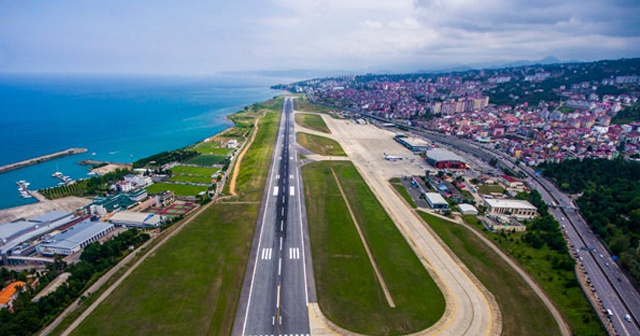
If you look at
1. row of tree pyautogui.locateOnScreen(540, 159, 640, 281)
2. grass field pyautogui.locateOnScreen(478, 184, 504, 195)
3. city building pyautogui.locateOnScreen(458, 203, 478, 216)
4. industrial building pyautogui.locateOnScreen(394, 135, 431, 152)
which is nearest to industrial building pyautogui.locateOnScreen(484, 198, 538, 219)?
city building pyautogui.locateOnScreen(458, 203, 478, 216)

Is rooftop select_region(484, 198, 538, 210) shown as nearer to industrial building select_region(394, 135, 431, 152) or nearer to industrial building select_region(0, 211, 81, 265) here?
industrial building select_region(394, 135, 431, 152)

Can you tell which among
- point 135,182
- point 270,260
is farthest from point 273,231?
point 135,182

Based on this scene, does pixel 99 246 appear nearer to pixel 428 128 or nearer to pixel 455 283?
pixel 455 283

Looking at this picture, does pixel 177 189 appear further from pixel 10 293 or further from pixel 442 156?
pixel 442 156

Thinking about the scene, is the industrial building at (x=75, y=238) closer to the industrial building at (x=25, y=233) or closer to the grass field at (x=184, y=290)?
the industrial building at (x=25, y=233)

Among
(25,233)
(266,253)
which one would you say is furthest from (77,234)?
(266,253)

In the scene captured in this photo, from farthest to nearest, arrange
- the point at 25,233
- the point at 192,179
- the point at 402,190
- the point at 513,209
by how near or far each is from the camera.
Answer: the point at 192,179
the point at 402,190
the point at 513,209
the point at 25,233
